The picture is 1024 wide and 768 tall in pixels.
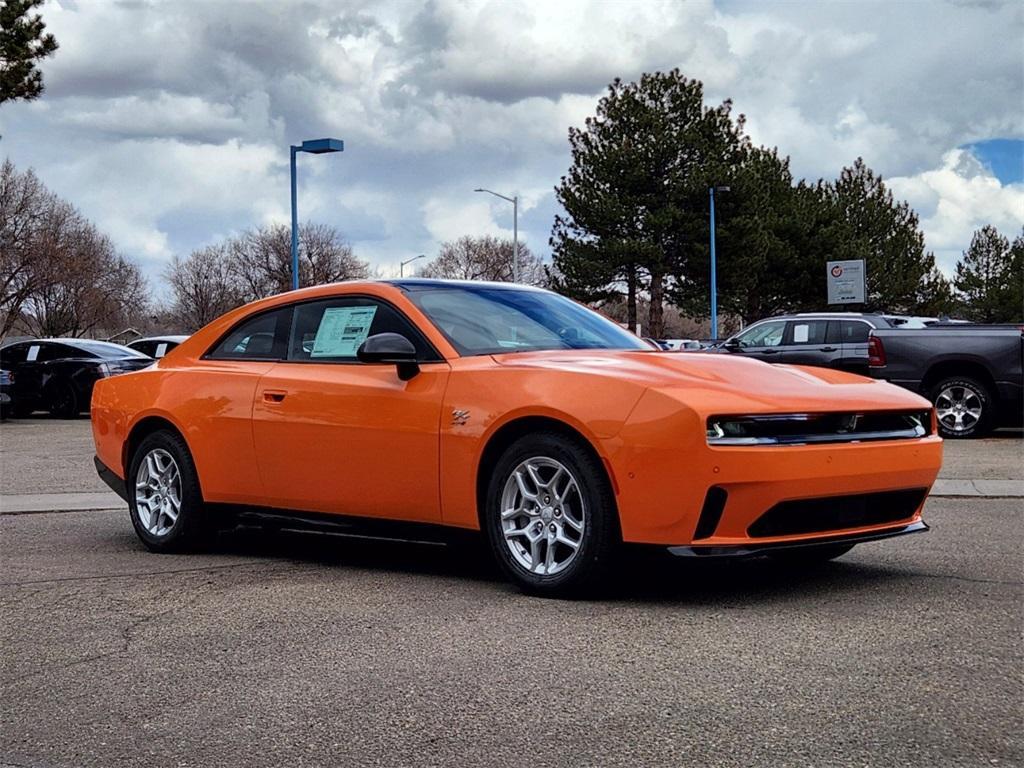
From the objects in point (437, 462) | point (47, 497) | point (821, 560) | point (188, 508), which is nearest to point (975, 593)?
point (821, 560)

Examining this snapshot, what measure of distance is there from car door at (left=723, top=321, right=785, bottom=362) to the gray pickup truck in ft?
13.2

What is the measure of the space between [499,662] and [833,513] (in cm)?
172

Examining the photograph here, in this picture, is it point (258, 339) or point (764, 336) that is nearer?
point (258, 339)

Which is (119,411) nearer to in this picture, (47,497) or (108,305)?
(47,497)

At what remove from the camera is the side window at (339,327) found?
6.70m

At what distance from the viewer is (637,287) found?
54344 millimetres

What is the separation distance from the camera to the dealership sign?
194 feet

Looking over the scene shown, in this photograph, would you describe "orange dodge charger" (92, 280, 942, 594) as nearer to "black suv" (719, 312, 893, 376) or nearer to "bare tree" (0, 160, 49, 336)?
"black suv" (719, 312, 893, 376)

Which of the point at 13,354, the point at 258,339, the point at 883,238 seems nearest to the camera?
the point at 258,339

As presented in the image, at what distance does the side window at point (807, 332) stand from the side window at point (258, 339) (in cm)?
1437

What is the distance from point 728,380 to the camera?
5.64 meters

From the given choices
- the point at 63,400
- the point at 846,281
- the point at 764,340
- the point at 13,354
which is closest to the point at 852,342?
the point at 764,340

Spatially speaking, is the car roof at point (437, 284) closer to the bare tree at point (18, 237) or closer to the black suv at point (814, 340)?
the black suv at point (814, 340)

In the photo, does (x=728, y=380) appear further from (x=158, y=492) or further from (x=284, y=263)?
(x=284, y=263)
